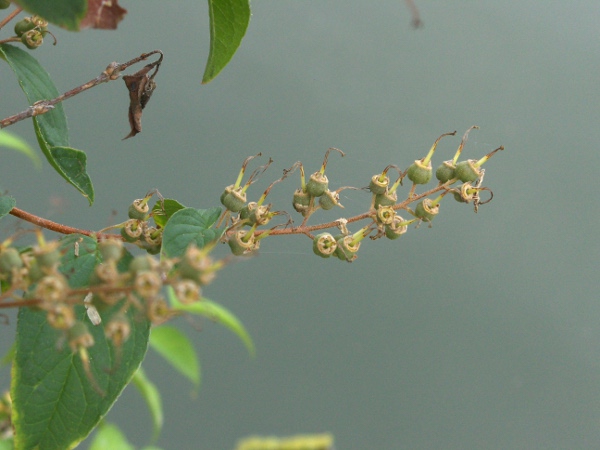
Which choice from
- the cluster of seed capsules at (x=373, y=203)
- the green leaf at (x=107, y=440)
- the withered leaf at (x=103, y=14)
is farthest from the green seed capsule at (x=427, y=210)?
the green leaf at (x=107, y=440)

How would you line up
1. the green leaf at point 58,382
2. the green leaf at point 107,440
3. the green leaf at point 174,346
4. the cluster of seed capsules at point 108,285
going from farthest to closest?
1. the green leaf at point 174,346
2. the green leaf at point 107,440
3. the green leaf at point 58,382
4. the cluster of seed capsules at point 108,285

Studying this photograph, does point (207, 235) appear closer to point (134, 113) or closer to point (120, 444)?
point (134, 113)

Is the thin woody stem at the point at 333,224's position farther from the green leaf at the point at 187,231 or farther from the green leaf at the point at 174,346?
the green leaf at the point at 174,346

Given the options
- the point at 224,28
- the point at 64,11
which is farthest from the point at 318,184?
the point at 64,11

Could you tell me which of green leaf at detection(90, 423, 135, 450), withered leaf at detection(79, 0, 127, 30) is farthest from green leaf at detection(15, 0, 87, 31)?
green leaf at detection(90, 423, 135, 450)

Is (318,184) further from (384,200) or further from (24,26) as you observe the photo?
(24,26)

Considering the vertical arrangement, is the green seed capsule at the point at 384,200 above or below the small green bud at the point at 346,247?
above
